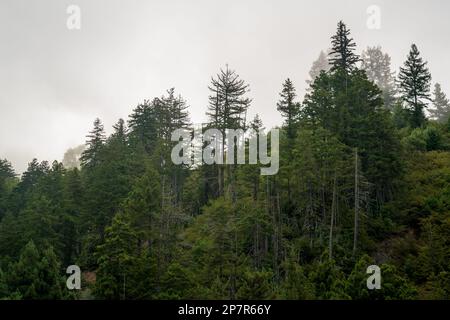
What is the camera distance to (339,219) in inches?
1275

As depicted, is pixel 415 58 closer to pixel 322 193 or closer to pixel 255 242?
pixel 322 193

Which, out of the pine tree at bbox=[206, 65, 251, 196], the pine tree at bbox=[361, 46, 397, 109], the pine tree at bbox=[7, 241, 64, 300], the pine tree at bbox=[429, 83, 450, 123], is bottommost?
the pine tree at bbox=[7, 241, 64, 300]

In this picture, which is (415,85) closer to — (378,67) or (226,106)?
(226,106)

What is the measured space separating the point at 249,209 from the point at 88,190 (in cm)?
1761

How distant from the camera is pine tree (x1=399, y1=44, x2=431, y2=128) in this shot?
5400cm

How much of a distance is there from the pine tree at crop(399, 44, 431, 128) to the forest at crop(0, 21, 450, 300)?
1.41 metres

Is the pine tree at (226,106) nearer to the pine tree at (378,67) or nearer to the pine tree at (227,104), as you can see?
the pine tree at (227,104)

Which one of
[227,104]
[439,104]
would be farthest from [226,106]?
[439,104]

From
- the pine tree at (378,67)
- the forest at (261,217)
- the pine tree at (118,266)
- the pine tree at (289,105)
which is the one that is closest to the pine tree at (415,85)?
the forest at (261,217)

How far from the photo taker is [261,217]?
30.7 metres

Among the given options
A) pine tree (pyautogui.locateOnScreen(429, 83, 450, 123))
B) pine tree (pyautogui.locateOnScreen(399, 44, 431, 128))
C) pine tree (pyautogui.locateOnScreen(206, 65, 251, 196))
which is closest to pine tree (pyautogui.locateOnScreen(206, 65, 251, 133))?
pine tree (pyautogui.locateOnScreen(206, 65, 251, 196))

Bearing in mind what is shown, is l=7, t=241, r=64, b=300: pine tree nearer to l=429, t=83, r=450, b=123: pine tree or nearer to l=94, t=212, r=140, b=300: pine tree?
l=94, t=212, r=140, b=300: pine tree

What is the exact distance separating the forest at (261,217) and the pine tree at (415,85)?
1409 mm
